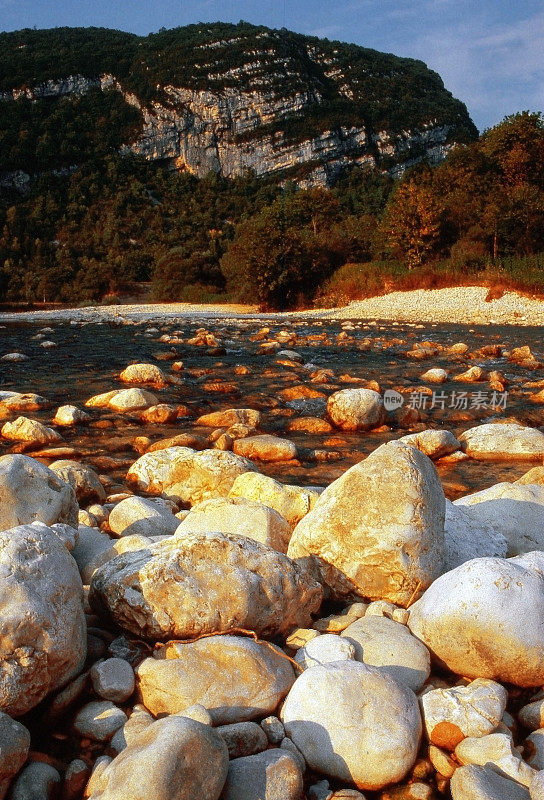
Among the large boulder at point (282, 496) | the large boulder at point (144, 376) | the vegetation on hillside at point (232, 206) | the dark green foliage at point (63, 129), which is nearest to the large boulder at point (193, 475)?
the large boulder at point (282, 496)

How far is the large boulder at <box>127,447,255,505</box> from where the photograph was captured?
4.51 m

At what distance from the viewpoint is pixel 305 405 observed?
8.32m

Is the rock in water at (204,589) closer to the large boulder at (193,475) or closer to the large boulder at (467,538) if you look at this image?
the large boulder at (467,538)

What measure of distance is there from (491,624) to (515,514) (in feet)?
4.68

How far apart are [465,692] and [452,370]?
9.60 meters

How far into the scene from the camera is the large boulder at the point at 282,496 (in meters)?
3.75

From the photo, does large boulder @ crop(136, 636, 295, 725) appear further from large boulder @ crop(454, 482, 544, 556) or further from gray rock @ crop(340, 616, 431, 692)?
large boulder @ crop(454, 482, 544, 556)

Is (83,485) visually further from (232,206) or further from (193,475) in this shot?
(232,206)

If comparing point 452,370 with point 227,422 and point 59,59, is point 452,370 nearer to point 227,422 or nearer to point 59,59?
point 227,422

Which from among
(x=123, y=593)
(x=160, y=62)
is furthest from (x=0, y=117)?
(x=123, y=593)

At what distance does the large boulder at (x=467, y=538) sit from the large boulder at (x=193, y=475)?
1767mm

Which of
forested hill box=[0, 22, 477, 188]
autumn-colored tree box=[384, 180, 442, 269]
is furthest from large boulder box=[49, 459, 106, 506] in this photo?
forested hill box=[0, 22, 477, 188]

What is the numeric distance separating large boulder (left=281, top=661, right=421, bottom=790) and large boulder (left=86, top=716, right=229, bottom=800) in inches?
13.3

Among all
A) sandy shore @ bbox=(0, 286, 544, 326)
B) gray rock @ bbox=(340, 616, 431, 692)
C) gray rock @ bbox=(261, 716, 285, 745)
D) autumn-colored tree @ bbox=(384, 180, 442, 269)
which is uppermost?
autumn-colored tree @ bbox=(384, 180, 442, 269)
